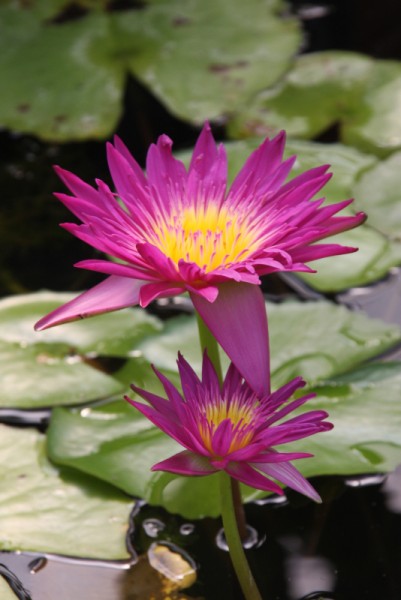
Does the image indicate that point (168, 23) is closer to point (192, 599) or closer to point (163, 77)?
point (163, 77)

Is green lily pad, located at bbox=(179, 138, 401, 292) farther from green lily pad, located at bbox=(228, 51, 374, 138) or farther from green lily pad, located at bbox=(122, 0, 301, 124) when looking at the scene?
green lily pad, located at bbox=(122, 0, 301, 124)

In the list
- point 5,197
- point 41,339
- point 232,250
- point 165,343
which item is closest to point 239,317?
point 232,250

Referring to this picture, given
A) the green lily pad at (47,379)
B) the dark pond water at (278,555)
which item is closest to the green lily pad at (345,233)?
the dark pond water at (278,555)

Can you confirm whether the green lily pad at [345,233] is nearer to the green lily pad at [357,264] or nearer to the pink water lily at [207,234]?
the green lily pad at [357,264]

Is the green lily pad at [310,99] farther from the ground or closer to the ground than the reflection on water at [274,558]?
farther from the ground

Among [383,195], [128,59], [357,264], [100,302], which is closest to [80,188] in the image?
[100,302]

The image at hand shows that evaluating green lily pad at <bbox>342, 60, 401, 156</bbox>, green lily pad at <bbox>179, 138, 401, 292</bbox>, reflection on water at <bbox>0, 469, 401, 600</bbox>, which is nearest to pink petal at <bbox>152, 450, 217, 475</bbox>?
reflection on water at <bbox>0, 469, 401, 600</bbox>
